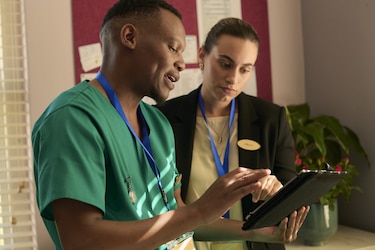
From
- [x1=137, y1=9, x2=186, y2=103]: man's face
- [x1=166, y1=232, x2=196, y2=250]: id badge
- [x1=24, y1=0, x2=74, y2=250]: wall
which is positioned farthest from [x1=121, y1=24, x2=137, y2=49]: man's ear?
[x1=24, y1=0, x2=74, y2=250]: wall

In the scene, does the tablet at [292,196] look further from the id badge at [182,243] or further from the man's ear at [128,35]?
the man's ear at [128,35]

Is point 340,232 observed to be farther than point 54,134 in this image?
Yes

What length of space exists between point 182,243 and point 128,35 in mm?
496

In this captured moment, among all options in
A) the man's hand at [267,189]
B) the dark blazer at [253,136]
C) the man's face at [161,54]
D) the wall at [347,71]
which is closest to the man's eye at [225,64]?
the dark blazer at [253,136]

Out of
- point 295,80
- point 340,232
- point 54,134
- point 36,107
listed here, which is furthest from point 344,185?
point 54,134

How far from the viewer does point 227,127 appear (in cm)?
198

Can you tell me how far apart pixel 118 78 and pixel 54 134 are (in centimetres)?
24

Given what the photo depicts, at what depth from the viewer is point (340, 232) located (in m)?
2.77

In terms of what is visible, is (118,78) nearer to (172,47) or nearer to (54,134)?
(172,47)

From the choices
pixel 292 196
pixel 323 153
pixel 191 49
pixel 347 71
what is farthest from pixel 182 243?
pixel 347 71

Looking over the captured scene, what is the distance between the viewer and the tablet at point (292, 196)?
3.88 ft

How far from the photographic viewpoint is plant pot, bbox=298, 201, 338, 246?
99.6 inches

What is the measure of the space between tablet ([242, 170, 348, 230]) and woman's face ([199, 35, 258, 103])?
63 centimetres

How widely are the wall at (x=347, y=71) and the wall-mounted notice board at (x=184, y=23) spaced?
0.27m
